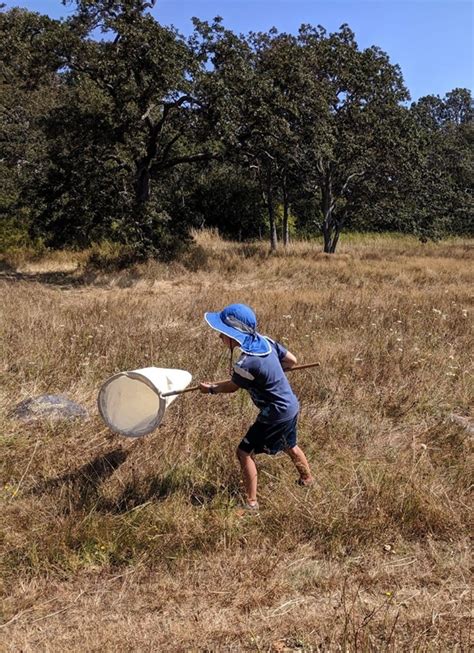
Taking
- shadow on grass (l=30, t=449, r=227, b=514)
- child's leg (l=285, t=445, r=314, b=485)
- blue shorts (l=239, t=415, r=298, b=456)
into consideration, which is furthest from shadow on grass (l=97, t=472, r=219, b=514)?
child's leg (l=285, t=445, r=314, b=485)

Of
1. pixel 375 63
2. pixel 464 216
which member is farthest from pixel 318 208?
pixel 375 63

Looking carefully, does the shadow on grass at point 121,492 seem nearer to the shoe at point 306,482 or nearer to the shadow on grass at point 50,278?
the shoe at point 306,482

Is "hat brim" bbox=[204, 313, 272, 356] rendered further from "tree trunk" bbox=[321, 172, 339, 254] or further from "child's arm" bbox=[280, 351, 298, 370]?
"tree trunk" bbox=[321, 172, 339, 254]

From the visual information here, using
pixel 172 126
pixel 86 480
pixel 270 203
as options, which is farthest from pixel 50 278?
pixel 86 480

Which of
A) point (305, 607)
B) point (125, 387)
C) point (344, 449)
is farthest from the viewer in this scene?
point (344, 449)

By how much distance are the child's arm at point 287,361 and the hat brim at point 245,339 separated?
0.27 meters

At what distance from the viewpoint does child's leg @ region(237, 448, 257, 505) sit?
3.42 m

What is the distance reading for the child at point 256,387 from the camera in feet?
10.9

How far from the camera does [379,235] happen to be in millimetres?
31516

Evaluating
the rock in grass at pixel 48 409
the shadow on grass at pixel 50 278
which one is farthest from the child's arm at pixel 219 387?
the shadow on grass at pixel 50 278

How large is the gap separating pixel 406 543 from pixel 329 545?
461mm

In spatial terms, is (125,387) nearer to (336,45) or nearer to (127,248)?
(127,248)

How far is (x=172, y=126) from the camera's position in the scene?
57.3ft

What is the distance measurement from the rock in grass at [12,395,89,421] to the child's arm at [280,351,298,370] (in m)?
1.81
